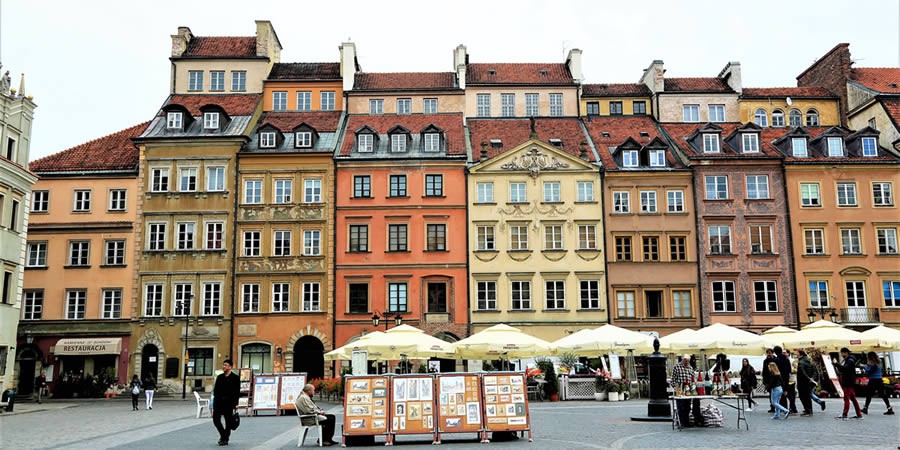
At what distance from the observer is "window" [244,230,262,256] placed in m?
42.4

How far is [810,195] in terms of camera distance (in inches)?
1698

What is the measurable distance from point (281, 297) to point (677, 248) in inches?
779

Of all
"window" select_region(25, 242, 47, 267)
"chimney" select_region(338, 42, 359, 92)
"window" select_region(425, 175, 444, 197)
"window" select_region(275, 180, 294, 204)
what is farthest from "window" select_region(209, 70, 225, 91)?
"window" select_region(425, 175, 444, 197)

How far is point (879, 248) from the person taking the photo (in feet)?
139

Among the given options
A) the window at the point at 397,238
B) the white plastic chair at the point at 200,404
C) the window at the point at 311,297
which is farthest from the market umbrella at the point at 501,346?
the window at the point at 311,297

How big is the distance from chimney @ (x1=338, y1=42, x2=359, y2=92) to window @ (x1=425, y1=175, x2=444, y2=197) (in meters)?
8.74

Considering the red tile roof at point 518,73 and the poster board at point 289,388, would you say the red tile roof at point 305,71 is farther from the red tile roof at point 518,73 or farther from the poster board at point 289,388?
the poster board at point 289,388

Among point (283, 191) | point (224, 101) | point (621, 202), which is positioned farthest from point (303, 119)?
point (621, 202)

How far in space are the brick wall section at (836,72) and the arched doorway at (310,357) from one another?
31717 mm

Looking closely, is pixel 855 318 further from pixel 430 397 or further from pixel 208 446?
pixel 208 446

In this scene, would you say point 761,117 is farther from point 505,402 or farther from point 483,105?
point 505,402

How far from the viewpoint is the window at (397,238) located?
42688mm

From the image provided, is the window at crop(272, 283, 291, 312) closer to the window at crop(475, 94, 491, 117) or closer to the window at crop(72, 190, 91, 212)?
the window at crop(72, 190, 91, 212)

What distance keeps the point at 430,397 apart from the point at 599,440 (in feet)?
10.8
